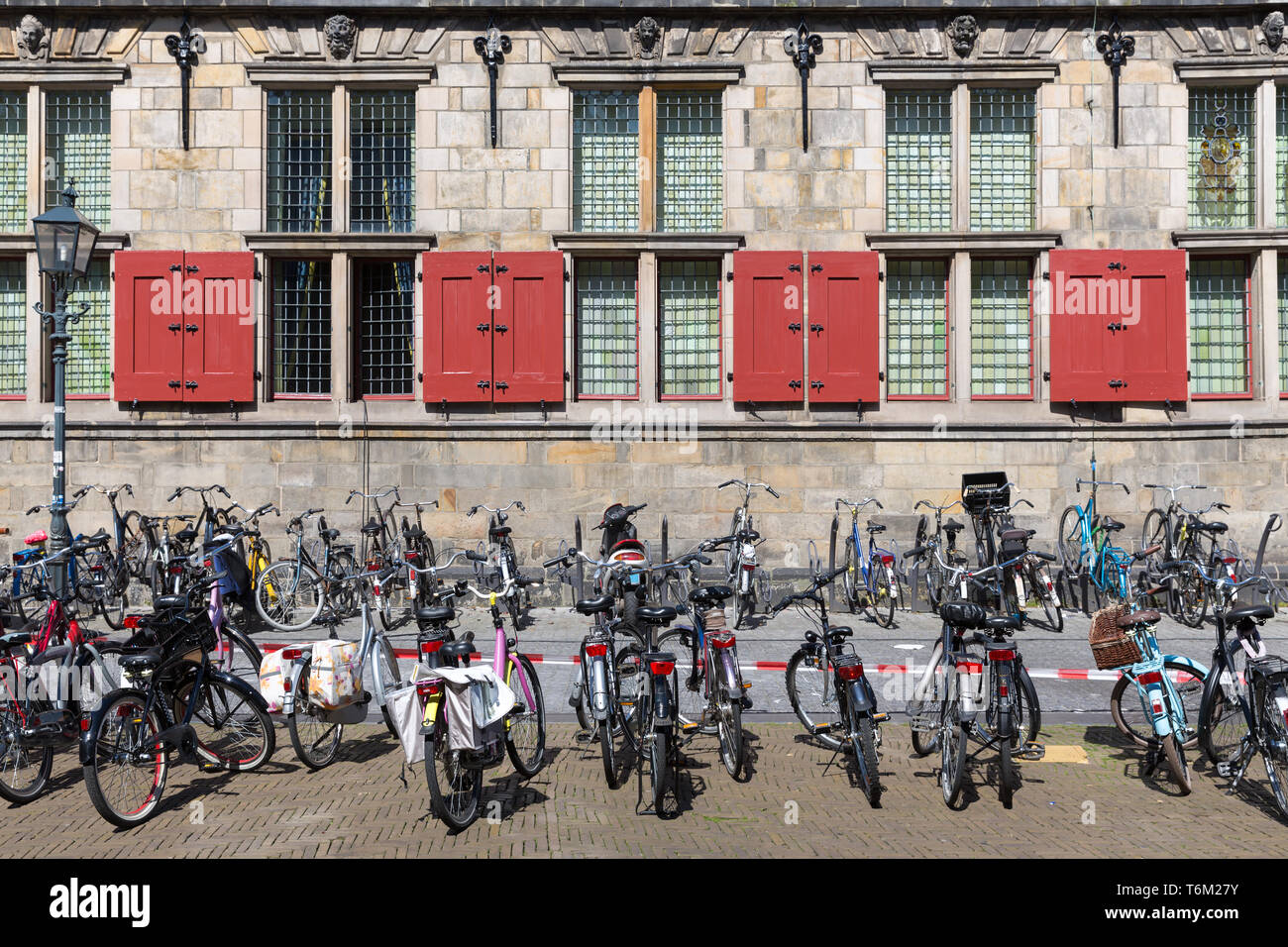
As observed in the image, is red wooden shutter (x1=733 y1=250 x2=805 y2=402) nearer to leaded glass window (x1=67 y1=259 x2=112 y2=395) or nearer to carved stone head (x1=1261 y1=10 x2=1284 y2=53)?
carved stone head (x1=1261 y1=10 x2=1284 y2=53)

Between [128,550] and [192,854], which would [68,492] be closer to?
[128,550]

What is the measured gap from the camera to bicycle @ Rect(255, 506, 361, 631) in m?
12.1

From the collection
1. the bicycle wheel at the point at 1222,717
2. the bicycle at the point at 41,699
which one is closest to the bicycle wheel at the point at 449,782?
the bicycle at the point at 41,699

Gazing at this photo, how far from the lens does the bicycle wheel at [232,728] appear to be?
22.3 feet

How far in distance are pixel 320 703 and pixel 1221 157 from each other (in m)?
13.3

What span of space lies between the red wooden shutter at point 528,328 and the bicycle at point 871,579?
4129mm

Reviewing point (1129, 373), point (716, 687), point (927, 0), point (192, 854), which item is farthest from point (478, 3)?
point (192, 854)

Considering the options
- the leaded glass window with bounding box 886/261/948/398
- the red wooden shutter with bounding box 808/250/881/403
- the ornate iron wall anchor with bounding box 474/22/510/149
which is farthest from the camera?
the leaded glass window with bounding box 886/261/948/398

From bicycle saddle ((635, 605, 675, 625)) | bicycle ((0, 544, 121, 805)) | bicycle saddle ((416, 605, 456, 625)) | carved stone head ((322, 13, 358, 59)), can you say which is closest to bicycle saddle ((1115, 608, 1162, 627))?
bicycle saddle ((635, 605, 675, 625))

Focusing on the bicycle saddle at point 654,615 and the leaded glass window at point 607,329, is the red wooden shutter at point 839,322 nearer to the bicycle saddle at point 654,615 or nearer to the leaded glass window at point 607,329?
the leaded glass window at point 607,329

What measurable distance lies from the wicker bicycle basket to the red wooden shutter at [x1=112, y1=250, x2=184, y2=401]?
1142 centimetres

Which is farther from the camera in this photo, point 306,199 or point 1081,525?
point 306,199

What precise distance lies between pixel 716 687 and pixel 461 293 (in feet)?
28.2

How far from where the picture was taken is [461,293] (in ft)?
46.5
